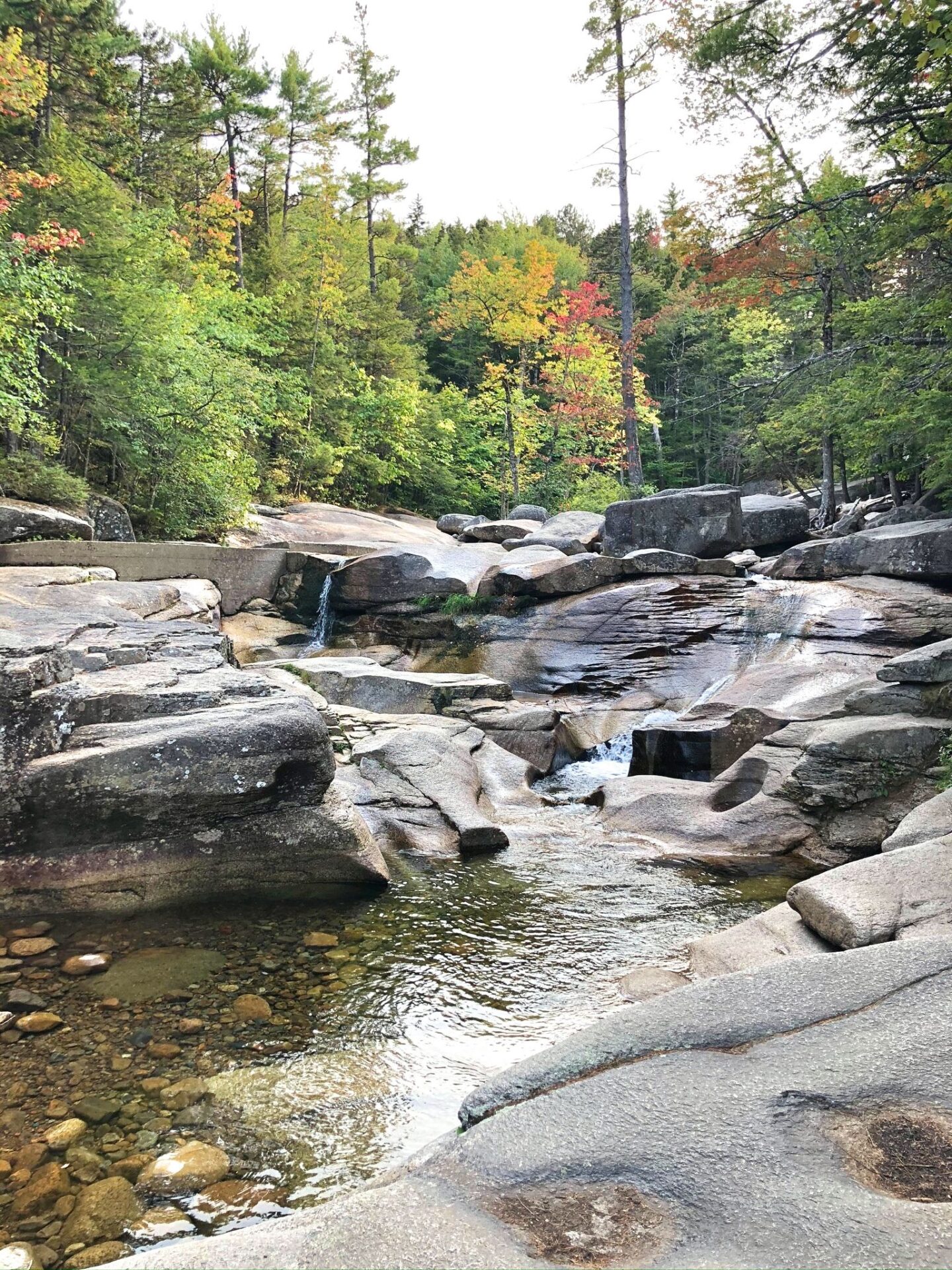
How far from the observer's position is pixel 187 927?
15.9 feet

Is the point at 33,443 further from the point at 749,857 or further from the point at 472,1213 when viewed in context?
the point at 472,1213

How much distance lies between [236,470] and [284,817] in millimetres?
14124

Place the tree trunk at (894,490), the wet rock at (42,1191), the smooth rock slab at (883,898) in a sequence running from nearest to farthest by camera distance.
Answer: the wet rock at (42,1191), the smooth rock slab at (883,898), the tree trunk at (894,490)

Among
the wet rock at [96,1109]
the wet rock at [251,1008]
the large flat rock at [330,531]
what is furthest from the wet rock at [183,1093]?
the large flat rock at [330,531]

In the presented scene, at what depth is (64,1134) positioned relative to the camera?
3.05 metres

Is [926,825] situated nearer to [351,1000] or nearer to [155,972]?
[351,1000]

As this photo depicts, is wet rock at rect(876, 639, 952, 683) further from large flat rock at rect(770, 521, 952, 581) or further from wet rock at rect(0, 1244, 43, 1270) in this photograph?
wet rock at rect(0, 1244, 43, 1270)

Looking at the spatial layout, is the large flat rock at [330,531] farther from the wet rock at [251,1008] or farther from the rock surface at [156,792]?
the wet rock at [251,1008]

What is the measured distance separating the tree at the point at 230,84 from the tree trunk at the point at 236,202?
0.07 ft

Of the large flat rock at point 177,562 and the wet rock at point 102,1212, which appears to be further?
the large flat rock at point 177,562

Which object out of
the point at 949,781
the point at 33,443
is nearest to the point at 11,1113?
the point at 949,781

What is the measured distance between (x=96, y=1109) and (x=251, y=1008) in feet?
3.07

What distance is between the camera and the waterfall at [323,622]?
1510 cm

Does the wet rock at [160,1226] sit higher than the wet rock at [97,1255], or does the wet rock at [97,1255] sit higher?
the wet rock at [97,1255]
